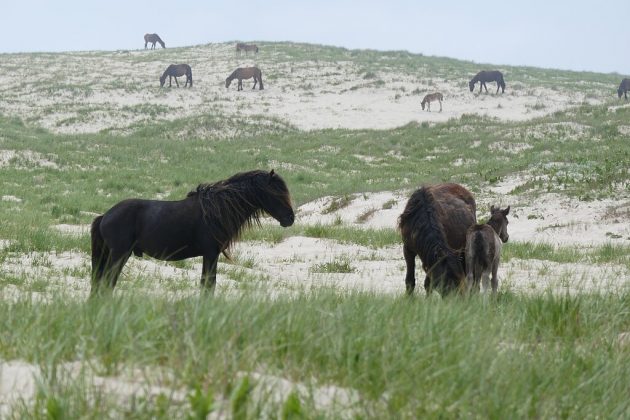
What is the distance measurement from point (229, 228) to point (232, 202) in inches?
12.4

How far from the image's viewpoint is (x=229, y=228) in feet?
25.3

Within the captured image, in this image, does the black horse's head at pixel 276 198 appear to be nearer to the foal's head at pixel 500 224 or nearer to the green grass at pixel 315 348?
the green grass at pixel 315 348

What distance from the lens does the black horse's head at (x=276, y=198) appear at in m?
7.99

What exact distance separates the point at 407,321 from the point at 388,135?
114 ft

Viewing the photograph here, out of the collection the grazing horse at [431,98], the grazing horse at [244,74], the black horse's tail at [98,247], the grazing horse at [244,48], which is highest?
the grazing horse at [244,48]

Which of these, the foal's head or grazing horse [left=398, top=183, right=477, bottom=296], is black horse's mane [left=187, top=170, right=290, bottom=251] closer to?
grazing horse [left=398, top=183, right=477, bottom=296]

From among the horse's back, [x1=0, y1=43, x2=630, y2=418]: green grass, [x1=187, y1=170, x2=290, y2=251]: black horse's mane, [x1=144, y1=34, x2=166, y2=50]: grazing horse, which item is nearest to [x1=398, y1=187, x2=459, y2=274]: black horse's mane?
the horse's back

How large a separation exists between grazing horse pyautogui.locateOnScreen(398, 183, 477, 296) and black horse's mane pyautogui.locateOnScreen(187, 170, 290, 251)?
64.6 inches

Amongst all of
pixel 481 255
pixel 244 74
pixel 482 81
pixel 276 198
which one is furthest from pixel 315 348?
pixel 244 74

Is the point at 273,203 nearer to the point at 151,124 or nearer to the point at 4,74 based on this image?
the point at 151,124

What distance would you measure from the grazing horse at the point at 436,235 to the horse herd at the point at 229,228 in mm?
12

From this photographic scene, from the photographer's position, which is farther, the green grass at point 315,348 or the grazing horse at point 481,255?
the grazing horse at point 481,255

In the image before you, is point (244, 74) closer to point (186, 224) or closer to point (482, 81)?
point (482, 81)

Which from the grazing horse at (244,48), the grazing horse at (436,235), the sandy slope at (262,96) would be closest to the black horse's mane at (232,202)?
the grazing horse at (436,235)
